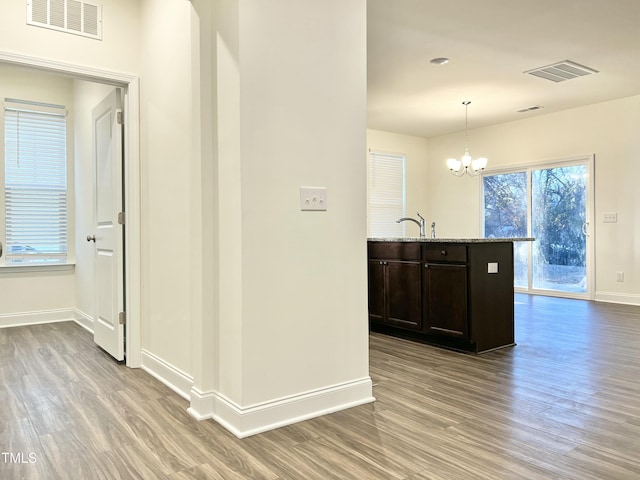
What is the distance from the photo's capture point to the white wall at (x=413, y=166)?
329 inches

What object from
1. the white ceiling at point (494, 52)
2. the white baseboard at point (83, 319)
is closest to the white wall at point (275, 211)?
the white ceiling at point (494, 52)

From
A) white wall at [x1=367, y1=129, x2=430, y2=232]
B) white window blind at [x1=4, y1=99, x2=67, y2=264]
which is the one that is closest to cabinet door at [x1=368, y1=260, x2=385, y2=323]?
white window blind at [x1=4, y1=99, x2=67, y2=264]

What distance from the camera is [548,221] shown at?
704 centimetres

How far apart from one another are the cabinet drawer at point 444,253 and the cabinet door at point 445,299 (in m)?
0.05

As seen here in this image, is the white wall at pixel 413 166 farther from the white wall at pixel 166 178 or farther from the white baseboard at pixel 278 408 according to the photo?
the white baseboard at pixel 278 408

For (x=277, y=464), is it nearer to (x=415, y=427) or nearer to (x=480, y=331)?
(x=415, y=427)

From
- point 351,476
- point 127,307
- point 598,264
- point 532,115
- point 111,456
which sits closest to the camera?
point 351,476

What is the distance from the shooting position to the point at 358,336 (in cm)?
255

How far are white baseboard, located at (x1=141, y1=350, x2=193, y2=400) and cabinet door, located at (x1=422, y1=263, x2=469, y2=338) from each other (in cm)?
206

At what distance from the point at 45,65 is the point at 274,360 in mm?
2460

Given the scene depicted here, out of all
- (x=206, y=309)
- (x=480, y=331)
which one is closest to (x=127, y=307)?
(x=206, y=309)

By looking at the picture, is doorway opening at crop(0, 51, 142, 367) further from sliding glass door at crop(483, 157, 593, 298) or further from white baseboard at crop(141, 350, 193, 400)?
sliding glass door at crop(483, 157, 593, 298)

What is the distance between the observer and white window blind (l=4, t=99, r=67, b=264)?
4969 millimetres

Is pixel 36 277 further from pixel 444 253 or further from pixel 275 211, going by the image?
pixel 444 253
